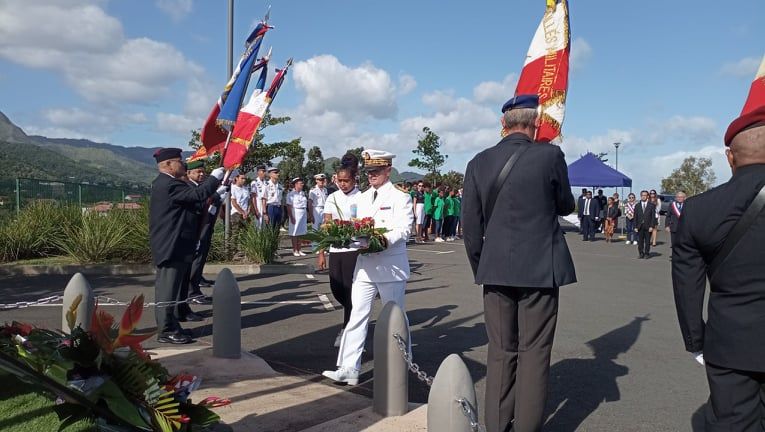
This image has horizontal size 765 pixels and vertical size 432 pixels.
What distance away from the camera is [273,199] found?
16344mm

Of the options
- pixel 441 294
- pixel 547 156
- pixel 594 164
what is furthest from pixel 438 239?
pixel 547 156

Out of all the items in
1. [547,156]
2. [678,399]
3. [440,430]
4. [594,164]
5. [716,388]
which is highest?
[594,164]

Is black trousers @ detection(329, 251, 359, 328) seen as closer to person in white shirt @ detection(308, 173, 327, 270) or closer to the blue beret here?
the blue beret

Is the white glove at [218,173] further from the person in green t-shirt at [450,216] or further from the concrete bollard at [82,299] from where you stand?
the person in green t-shirt at [450,216]

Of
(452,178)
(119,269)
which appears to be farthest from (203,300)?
(452,178)

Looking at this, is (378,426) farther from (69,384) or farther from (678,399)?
(678,399)

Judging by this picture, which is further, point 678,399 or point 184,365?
point 184,365

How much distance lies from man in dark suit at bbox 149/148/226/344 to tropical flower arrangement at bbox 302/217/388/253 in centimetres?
210

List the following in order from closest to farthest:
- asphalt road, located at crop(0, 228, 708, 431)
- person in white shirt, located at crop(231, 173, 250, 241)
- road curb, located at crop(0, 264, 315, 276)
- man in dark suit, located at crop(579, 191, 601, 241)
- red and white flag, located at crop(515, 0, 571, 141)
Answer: asphalt road, located at crop(0, 228, 708, 431) → red and white flag, located at crop(515, 0, 571, 141) → road curb, located at crop(0, 264, 315, 276) → person in white shirt, located at crop(231, 173, 250, 241) → man in dark suit, located at crop(579, 191, 601, 241)

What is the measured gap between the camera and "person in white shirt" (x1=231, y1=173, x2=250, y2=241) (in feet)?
49.4

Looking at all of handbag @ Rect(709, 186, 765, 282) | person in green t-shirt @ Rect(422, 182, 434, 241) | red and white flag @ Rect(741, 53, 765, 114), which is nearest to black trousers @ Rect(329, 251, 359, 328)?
red and white flag @ Rect(741, 53, 765, 114)

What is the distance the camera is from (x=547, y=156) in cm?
396

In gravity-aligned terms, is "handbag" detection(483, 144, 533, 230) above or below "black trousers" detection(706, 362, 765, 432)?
above

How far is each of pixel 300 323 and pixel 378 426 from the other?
13.4ft
